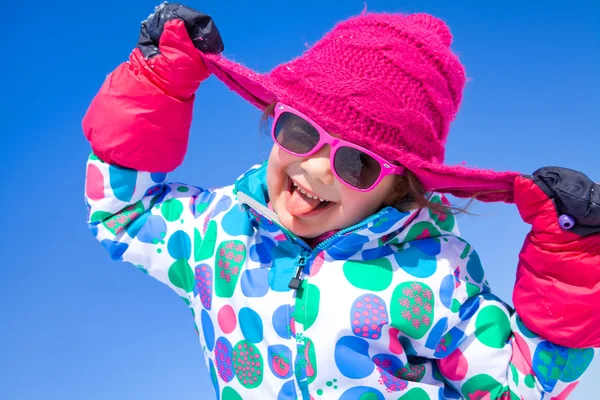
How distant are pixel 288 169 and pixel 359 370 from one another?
464mm

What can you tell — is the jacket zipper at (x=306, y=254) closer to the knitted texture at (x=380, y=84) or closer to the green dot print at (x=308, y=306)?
the green dot print at (x=308, y=306)

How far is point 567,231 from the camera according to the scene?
137cm

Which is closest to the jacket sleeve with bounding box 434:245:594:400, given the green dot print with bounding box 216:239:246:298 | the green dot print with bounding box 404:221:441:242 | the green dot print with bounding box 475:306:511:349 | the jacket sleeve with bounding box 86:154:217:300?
the green dot print with bounding box 475:306:511:349

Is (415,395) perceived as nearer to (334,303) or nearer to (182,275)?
(334,303)

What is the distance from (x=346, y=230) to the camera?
1487 millimetres

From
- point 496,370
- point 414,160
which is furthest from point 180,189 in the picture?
point 496,370

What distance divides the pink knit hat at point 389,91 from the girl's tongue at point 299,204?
0.57ft

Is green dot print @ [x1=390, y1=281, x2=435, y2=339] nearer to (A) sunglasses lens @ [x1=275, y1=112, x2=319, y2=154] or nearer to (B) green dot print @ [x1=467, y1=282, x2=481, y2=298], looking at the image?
(B) green dot print @ [x1=467, y1=282, x2=481, y2=298]

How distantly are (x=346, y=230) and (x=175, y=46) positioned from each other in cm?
58

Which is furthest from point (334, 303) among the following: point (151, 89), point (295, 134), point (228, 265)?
point (151, 89)

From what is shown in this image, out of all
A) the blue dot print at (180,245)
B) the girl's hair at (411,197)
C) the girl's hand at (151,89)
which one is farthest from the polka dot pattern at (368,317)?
the girl's hand at (151,89)

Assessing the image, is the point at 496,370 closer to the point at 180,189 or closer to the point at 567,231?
the point at 567,231

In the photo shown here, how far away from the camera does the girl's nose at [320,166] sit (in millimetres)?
1430

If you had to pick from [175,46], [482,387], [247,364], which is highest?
[175,46]
